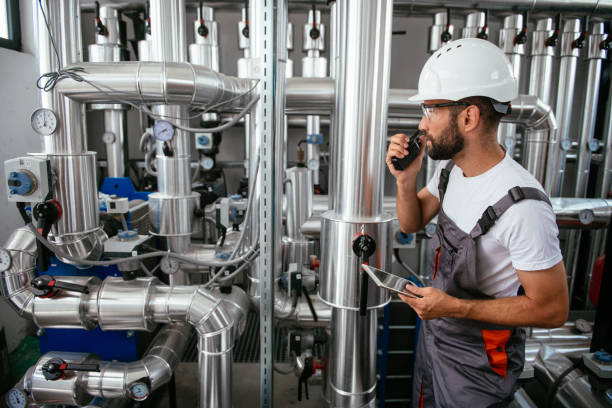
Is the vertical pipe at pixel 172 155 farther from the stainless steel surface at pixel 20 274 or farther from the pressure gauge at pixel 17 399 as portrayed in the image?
the pressure gauge at pixel 17 399

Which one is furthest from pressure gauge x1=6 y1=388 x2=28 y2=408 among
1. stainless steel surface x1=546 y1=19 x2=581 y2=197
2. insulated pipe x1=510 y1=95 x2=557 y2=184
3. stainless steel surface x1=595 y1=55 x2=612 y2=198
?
stainless steel surface x1=595 y1=55 x2=612 y2=198

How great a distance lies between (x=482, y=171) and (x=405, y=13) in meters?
2.09

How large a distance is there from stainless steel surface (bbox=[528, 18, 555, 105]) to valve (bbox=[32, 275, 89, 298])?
3073 mm

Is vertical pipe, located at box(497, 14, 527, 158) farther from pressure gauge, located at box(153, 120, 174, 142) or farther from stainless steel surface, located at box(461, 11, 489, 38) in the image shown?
pressure gauge, located at box(153, 120, 174, 142)

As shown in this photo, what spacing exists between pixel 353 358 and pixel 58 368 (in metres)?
1.04

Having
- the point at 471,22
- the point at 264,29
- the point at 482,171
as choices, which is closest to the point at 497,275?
the point at 482,171

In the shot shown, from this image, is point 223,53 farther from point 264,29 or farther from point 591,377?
point 591,377

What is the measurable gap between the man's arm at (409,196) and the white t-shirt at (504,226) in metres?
0.12

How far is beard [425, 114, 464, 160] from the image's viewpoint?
37.1 inches

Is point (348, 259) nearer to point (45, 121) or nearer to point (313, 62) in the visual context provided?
point (45, 121)

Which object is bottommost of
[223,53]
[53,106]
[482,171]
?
[482,171]

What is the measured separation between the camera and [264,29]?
0.89 m

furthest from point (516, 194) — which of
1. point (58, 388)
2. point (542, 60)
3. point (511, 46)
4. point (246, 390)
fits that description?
point (542, 60)

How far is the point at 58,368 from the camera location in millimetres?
1236
